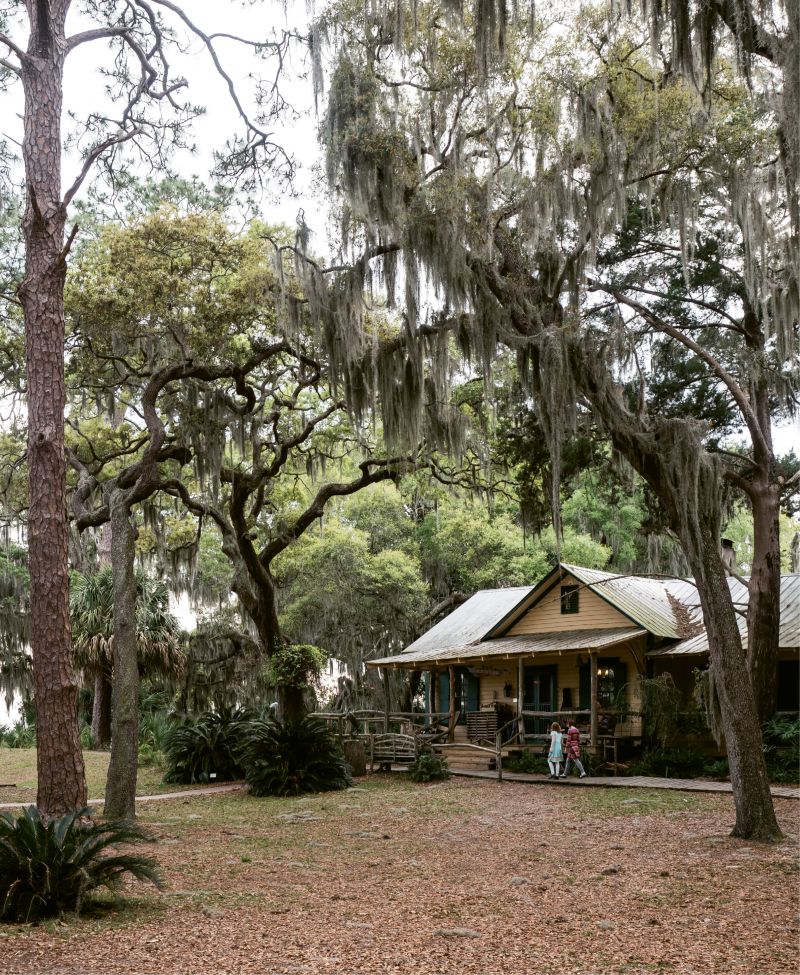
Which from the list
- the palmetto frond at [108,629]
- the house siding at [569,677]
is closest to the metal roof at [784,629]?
the house siding at [569,677]

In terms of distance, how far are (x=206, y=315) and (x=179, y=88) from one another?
133 inches

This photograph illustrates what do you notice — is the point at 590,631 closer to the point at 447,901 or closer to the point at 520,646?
the point at 520,646

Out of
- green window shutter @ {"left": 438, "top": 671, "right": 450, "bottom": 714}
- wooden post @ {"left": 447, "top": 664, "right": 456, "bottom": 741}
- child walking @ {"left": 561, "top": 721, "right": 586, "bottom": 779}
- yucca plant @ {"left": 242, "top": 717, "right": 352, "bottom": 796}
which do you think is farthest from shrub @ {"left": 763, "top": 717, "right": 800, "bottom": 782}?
green window shutter @ {"left": 438, "top": 671, "right": 450, "bottom": 714}

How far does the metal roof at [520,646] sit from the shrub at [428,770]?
10.8ft

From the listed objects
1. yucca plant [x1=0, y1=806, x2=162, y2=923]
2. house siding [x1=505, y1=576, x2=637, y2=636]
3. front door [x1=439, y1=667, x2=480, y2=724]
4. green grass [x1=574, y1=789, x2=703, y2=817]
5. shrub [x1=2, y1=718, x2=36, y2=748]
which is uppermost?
house siding [x1=505, y1=576, x2=637, y2=636]

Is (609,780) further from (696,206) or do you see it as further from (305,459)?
(696,206)

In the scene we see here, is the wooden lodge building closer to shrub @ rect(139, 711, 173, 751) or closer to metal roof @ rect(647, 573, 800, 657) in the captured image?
metal roof @ rect(647, 573, 800, 657)

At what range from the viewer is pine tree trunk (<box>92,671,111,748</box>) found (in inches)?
963

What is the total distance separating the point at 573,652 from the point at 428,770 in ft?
13.9

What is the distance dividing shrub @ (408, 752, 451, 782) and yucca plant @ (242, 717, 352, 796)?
1899 millimetres

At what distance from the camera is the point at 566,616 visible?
22.2m

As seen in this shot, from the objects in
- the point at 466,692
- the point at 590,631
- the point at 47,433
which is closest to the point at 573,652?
the point at 590,631

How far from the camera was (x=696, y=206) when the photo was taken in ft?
42.5

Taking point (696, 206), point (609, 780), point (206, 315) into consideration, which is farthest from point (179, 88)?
point (609, 780)
